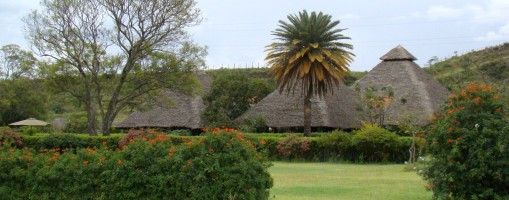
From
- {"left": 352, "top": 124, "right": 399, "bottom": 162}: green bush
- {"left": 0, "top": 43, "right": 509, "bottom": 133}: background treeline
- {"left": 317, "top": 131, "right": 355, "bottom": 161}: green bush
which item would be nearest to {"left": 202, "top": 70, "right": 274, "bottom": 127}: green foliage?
{"left": 0, "top": 43, "right": 509, "bottom": 133}: background treeline

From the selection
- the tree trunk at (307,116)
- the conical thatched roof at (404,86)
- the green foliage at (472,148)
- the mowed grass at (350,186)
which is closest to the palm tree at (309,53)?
the tree trunk at (307,116)

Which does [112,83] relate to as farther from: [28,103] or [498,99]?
[498,99]

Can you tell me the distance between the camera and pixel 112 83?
42.7m

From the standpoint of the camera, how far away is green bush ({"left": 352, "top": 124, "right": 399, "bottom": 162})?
26234 millimetres

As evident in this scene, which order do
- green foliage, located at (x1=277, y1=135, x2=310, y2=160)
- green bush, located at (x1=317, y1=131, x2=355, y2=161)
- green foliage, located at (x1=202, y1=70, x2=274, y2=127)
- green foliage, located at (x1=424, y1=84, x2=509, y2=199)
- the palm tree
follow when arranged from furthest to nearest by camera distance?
green foliage, located at (x1=202, y1=70, x2=274, y2=127) < the palm tree < green foliage, located at (x1=277, y1=135, x2=310, y2=160) < green bush, located at (x1=317, y1=131, x2=355, y2=161) < green foliage, located at (x1=424, y1=84, x2=509, y2=199)

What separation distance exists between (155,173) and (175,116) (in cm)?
3686

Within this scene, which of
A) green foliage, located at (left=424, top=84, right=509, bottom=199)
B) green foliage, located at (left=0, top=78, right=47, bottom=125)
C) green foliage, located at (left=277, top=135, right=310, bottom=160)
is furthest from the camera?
green foliage, located at (left=0, top=78, right=47, bottom=125)

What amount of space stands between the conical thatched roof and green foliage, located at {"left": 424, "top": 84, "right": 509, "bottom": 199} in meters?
28.0

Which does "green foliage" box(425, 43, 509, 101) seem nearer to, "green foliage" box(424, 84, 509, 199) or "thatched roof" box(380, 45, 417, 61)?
"thatched roof" box(380, 45, 417, 61)

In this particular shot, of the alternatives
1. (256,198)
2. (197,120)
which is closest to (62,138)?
(197,120)

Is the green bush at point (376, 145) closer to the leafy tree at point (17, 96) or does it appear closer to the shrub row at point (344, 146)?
the shrub row at point (344, 146)

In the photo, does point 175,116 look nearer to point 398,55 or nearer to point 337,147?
point 398,55

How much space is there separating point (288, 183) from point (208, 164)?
6.51m

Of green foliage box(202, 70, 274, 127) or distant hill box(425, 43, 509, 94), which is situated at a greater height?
distant hill box(425, 43, 509, 94)
